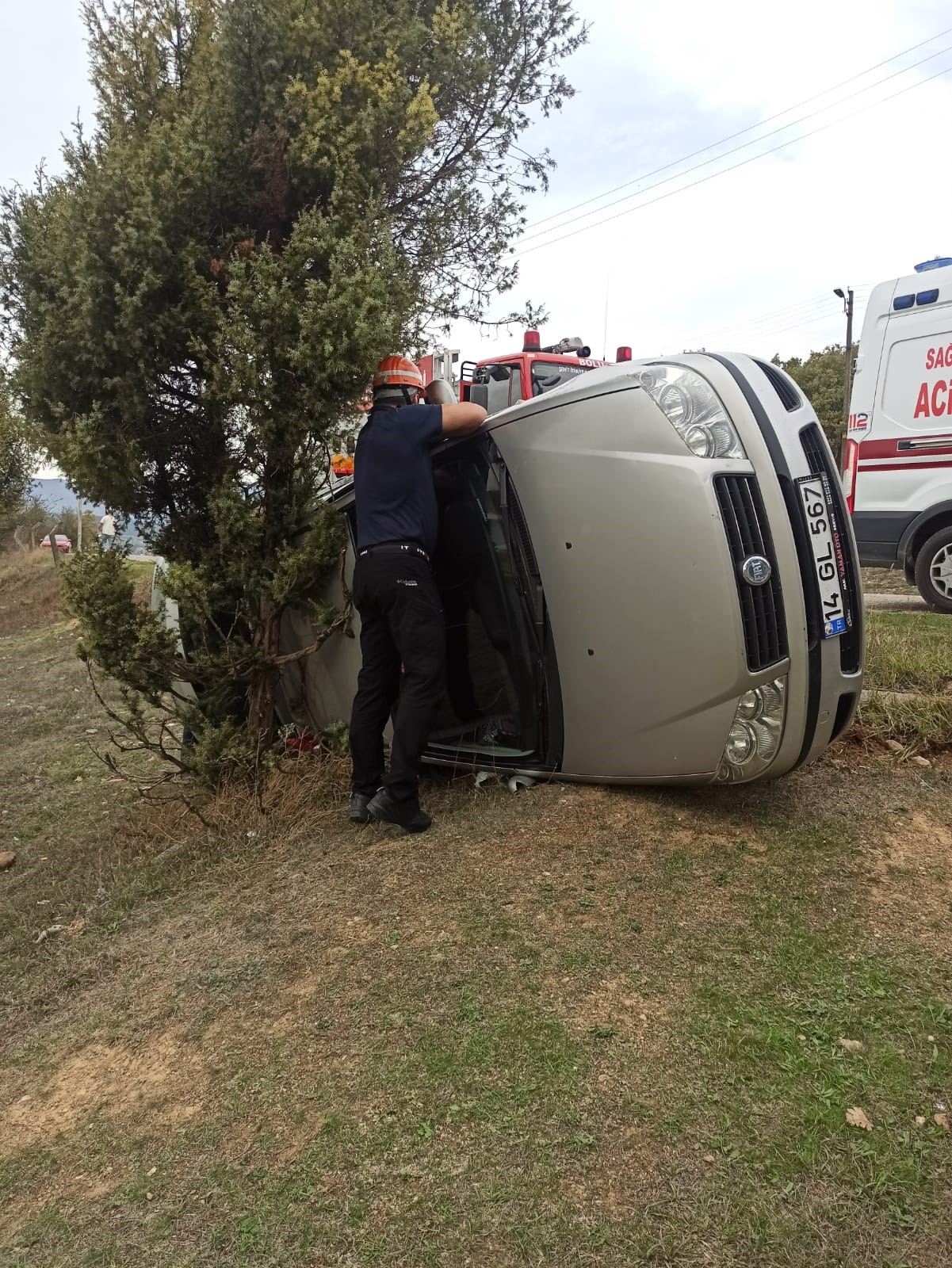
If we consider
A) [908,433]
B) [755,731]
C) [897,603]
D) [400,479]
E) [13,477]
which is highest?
[13,477]

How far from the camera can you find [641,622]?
10.7 feet

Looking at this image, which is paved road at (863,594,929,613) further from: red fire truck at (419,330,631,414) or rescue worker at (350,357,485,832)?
rescue worker at (350,357,485,832)

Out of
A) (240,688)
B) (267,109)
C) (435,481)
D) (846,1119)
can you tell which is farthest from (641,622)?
(267,109)

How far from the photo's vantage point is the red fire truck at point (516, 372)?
1023 cm

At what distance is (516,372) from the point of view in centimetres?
1041

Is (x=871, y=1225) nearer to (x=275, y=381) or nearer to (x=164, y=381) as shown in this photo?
(x=275, y=381)

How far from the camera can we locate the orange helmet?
4004 millimetres

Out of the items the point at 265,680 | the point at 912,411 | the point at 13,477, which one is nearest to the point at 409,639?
the point at 265,680

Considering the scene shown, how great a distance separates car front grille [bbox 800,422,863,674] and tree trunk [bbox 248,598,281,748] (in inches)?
101

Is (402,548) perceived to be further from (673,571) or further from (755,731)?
(755,731)

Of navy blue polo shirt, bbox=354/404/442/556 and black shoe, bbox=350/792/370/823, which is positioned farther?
black shoe, bbox=350/792/370/823

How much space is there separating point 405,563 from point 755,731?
1516mm

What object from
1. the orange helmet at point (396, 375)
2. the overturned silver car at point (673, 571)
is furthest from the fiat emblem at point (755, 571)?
the orange helmet at point (396, 375)

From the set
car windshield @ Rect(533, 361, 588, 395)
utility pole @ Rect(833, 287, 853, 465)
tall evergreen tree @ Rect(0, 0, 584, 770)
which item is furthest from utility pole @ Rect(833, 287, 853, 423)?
tall evergreen tree @ Rect(0, 0, 584, 770)
